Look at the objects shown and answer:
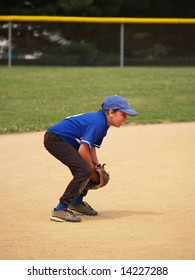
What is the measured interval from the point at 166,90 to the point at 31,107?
4.02m

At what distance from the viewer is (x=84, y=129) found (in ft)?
23.3

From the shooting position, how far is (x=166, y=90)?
64.1 feet

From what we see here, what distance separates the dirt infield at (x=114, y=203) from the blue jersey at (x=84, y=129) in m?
0.73

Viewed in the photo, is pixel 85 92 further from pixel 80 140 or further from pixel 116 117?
pixel 116 117

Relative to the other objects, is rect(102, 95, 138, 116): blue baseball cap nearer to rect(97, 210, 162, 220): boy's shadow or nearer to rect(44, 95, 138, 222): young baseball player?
rect(44, 95, 138, 222): young baseball player

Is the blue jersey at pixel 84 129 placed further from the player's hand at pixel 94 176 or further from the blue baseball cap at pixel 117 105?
the player's hand at pixel 94 176

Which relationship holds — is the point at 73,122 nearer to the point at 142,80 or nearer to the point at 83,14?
the point at 142,80

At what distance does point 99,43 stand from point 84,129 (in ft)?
55.2

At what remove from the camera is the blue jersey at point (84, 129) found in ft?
23.0

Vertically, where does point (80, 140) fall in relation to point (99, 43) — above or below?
above

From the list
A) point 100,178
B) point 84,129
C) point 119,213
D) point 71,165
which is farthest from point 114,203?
point 84,129

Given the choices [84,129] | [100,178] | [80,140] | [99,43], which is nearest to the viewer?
[84,129]

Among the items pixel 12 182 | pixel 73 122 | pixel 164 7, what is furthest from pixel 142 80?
pixel 73 122

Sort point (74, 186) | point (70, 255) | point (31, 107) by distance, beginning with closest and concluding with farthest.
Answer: point (70, 255) → point (74, 186) → point (31, 107)
